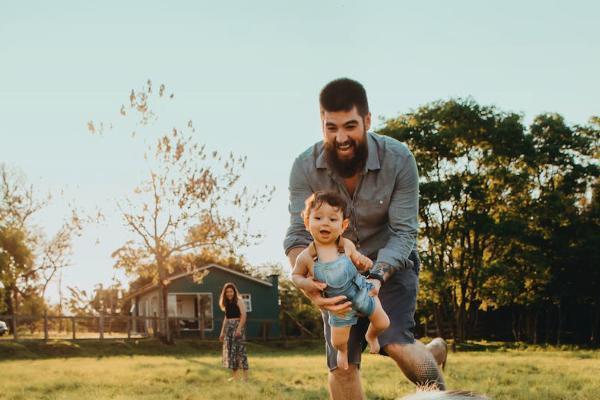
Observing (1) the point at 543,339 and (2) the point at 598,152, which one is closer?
(2) the point at 598,152

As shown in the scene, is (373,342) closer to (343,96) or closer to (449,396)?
(343,96)

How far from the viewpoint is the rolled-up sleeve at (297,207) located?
16.3ft

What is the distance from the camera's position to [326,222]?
404cm

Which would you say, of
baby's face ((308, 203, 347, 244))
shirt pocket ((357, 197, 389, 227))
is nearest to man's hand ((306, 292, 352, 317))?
baby's face ((308, 203, 347, 244))

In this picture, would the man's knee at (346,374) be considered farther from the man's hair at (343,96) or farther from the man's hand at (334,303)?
the man's hair at (343,96)

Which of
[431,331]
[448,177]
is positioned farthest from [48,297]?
[448,177]

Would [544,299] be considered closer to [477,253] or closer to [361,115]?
[477,253]

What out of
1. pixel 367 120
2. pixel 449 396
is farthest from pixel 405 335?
pixel 449 396

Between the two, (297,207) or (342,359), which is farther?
(297,207)

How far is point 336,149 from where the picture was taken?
190 inches

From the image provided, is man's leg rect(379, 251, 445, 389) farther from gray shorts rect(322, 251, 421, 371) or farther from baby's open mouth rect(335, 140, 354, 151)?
baby's open mouth rect(335, 140, 354, 151)

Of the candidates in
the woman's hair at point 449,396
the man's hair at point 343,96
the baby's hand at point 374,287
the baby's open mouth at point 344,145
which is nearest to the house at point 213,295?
the baby's open mouth at point 344,145

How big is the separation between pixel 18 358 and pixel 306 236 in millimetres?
22053

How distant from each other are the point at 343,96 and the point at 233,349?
36.4 ft
